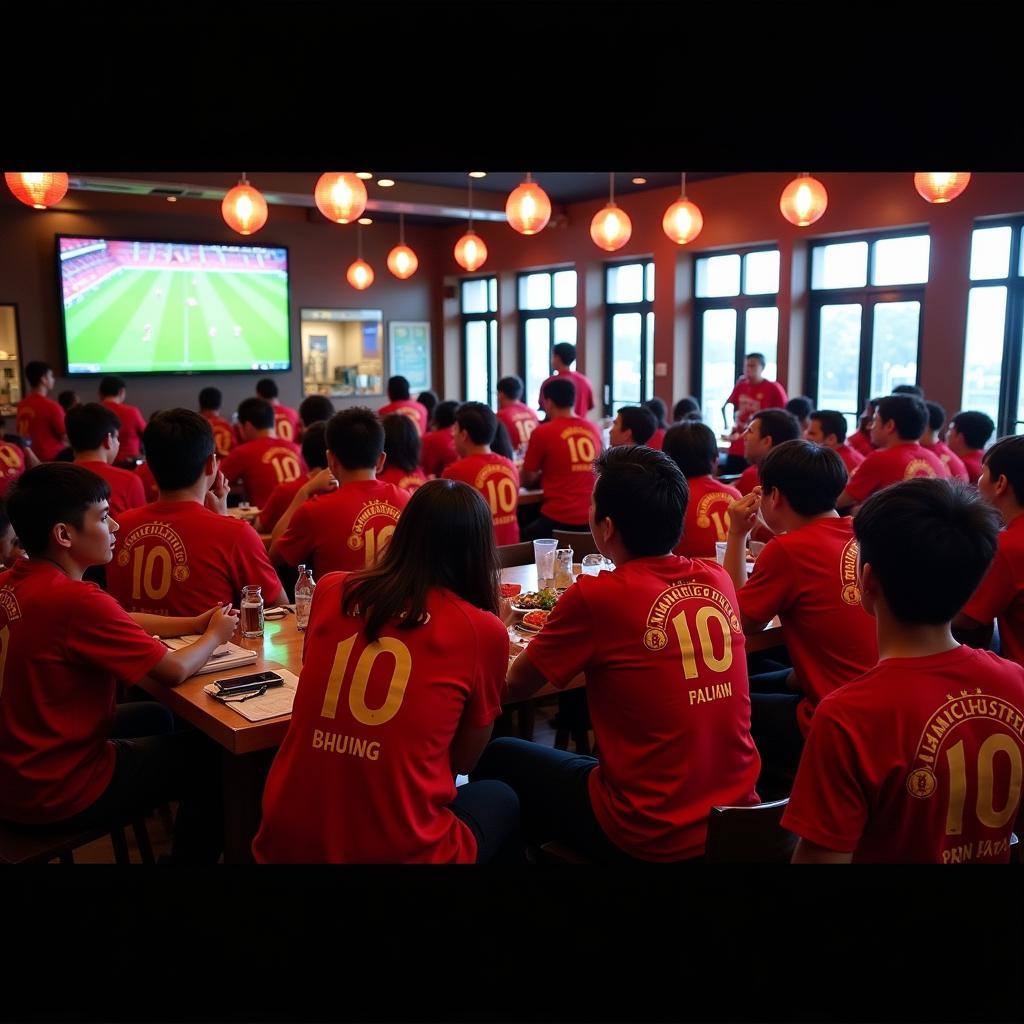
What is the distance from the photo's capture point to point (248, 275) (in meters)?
11.4

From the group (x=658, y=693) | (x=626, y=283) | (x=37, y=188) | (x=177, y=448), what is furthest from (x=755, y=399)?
(x=658, y=693)

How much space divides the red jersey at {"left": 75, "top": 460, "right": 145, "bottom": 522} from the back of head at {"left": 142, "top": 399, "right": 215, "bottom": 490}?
66.4 inches

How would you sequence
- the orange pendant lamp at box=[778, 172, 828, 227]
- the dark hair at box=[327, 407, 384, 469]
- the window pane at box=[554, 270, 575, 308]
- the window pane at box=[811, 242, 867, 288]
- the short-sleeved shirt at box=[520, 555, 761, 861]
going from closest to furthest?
1. the short-sleeved shirt at box=[520, 555, 761, 861]
2. the dark hair at box=[327, 407, 384, 469]
3. the orange pendant lamp at box=[778, 172, 828, 227]
4. the window pane at box=[811, 242, 867, 288]
5. the window pane at box=[554, 270, 575, 308]

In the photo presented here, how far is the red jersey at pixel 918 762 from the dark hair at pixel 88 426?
3.98 metres

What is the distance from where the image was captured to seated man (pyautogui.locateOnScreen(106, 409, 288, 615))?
291 centimetres

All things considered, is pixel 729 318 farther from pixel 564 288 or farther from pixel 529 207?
pixel 529 207

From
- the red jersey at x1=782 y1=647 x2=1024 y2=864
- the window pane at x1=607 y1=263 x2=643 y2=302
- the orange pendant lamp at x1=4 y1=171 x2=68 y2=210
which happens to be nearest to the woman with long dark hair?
the red jersey at x1=782 y1=647 x2=1024 y2=864

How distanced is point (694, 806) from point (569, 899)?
34 cm

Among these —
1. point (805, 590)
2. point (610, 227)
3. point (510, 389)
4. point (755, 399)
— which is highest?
point (610, 227)

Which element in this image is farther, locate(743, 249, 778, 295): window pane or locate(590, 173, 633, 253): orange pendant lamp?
locate(743, 249, 778, 295): window pane

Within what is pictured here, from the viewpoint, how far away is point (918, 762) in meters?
1.54

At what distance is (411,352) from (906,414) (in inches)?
359

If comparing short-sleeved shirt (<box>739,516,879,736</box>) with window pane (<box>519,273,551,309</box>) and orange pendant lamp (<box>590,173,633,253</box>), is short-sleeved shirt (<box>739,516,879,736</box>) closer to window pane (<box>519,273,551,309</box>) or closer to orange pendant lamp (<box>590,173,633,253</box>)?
orange pendant lamp (<box>590,173,633,253</box>)
